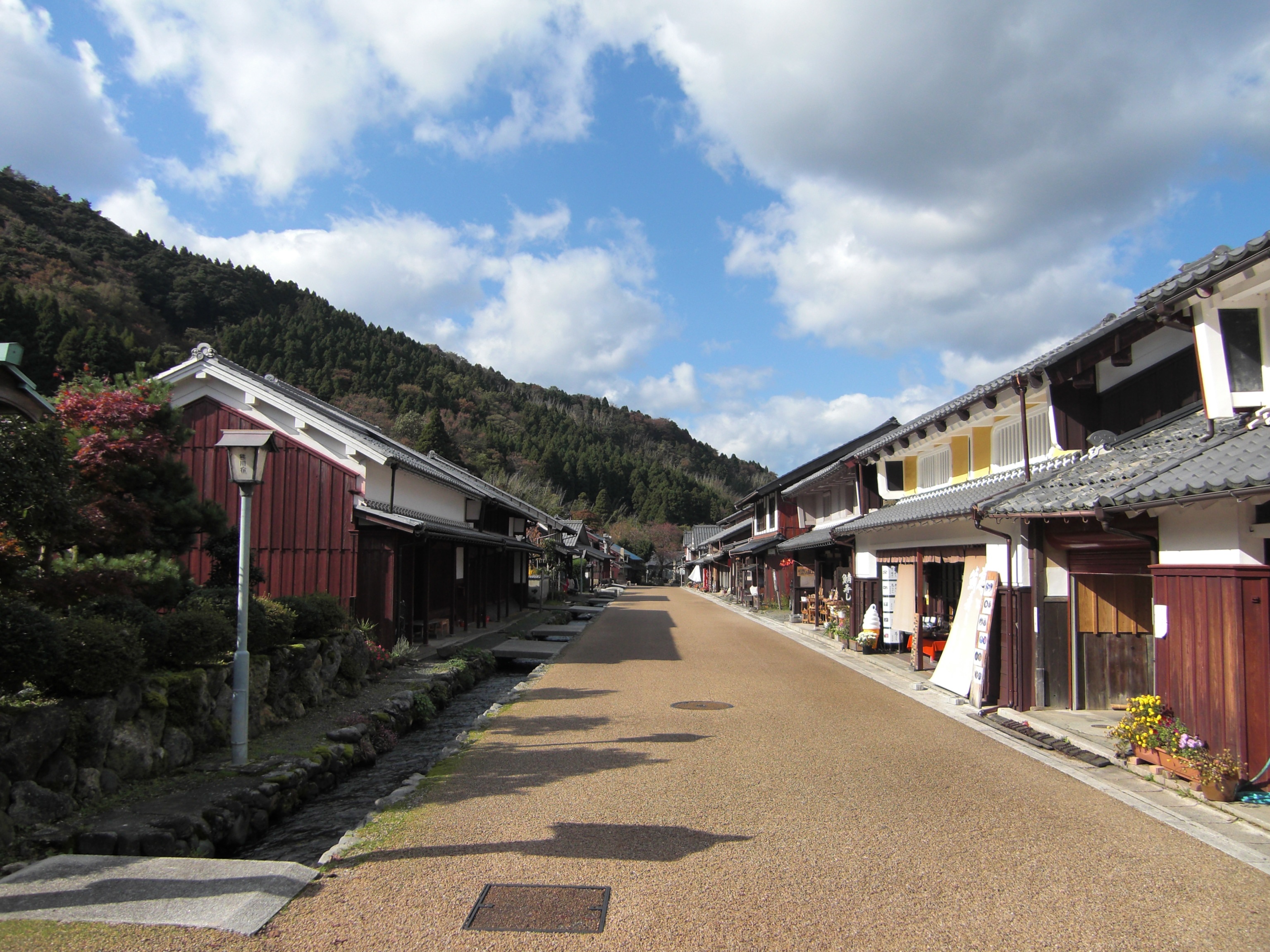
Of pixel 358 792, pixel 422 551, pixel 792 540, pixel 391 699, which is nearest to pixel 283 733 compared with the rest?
pixel 358 792

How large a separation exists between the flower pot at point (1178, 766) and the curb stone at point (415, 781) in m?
6.71

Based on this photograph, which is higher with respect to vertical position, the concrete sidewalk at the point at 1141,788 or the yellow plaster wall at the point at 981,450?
the yellow plaster wall at the point at 981,450

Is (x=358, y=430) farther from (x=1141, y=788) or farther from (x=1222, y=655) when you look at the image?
(x=1222, y=655)

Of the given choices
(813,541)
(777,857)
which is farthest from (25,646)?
(813,541)

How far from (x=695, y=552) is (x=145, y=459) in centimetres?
6985

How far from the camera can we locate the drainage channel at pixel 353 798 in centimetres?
658

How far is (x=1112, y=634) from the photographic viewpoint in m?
10.0

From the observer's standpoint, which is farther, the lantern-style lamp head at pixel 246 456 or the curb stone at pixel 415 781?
the lantern-style lamp head at pixel 246 456

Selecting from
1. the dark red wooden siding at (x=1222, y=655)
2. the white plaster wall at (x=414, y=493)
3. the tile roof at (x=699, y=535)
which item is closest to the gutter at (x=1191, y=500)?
the dark red wooden siding at (x=1222, y=655)

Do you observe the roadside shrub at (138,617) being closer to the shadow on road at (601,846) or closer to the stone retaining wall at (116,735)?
the stone retaining wall at (116,735)

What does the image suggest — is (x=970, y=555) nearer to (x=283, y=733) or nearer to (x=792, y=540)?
(x=283, y=733)

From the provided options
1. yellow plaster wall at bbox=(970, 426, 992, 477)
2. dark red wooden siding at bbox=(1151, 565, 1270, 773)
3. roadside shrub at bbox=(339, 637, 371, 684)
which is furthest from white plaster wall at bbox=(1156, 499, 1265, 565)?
roadside shrub at bbox=(339, 637, 371, 684)

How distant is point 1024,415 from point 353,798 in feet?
32.6

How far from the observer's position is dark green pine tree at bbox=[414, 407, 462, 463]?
5484cm
